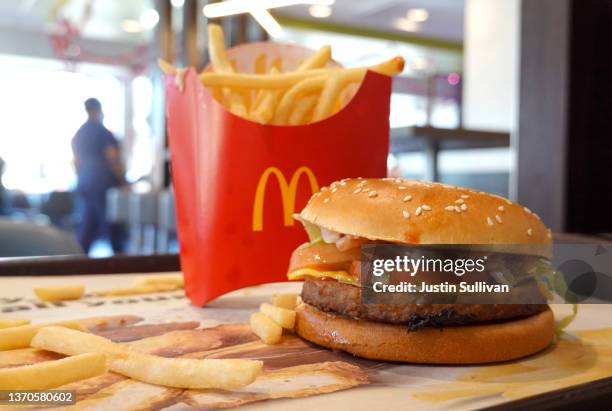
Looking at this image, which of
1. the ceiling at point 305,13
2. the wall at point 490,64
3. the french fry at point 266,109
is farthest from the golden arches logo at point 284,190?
the ceiling at point 305,13

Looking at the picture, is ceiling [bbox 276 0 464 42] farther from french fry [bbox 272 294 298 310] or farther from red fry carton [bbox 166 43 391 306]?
french fry [bbox 272 294 298 310]

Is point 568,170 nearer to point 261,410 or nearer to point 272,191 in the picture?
point 272,191

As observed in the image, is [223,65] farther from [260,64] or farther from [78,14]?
[78,14]

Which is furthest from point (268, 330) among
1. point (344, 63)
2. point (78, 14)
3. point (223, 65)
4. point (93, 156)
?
point (78, 14)

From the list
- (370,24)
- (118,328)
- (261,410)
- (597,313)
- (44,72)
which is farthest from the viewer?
(44,72)

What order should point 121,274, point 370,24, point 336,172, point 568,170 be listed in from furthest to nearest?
1. point 370,24
2. point 568,170
3. point 121,274
4. point 336,172

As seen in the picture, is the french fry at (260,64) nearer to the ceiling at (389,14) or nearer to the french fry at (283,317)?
the french fry at (283,317)

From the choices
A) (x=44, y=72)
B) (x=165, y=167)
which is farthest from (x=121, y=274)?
(x=44, y=72)
